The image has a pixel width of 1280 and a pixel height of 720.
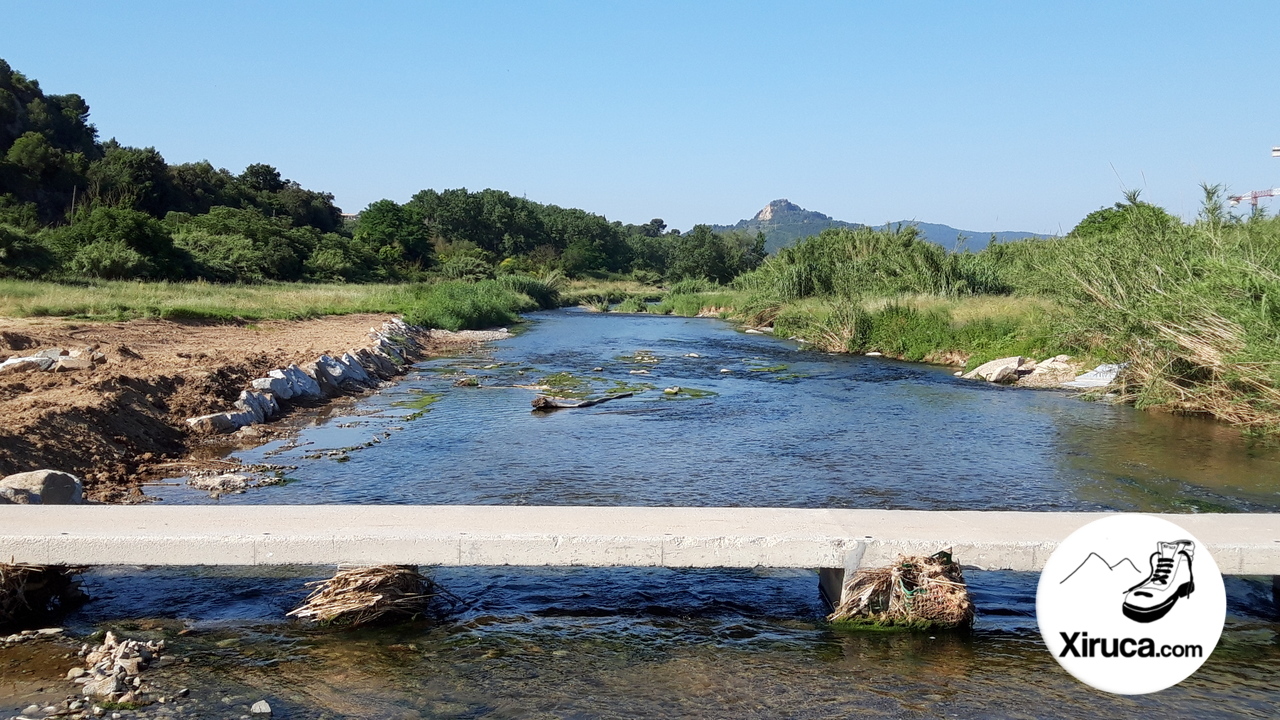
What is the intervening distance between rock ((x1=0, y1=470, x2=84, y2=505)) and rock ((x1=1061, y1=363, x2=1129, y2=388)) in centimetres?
1480

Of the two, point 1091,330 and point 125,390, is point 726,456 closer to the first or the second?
point 125,390

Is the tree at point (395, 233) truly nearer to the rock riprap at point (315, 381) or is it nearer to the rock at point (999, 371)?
the rock riprap at point (315, 381)

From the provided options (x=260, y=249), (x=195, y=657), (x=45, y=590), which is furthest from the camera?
(x=260, y=249)

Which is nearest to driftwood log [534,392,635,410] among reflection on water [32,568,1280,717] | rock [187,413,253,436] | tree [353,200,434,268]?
rock [187,413,253,436]

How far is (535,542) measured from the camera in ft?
17.9

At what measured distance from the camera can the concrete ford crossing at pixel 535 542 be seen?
539 centimetres

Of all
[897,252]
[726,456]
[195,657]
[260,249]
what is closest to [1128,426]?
[726,456]

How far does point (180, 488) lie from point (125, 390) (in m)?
2.72

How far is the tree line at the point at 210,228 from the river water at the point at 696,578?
730 inches

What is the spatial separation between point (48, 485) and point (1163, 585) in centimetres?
720

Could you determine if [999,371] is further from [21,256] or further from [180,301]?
[21,256]

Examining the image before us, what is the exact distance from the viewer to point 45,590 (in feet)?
18.5

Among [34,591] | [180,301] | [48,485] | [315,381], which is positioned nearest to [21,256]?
[180,301]

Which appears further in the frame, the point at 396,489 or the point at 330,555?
the point at 396,489
